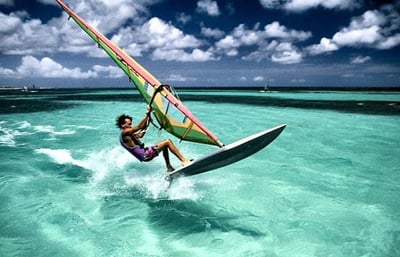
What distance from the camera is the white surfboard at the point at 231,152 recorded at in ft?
21.4

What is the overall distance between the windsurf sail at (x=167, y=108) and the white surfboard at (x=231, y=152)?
0.27 m

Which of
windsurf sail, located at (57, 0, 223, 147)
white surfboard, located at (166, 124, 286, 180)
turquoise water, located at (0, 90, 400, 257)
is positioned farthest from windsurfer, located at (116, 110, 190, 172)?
turquoise water, located at (0, 90, 400, 257)

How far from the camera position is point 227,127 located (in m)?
22.0

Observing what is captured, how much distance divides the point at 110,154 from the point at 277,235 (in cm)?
889

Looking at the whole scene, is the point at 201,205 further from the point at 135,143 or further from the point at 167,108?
the point at 167,108

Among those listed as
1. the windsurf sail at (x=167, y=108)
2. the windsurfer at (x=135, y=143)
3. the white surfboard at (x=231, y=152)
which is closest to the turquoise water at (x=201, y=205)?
the windsurf sail at (x=167, y=108)

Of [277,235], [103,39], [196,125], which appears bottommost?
[277,235]

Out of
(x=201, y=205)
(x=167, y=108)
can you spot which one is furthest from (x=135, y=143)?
(x=201, y=205)

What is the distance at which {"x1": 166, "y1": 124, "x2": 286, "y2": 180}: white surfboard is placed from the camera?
6508 mm

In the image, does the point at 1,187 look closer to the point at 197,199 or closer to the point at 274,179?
the point at 197,199

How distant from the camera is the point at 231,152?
6.64 metres

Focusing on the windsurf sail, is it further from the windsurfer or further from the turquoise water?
the turquoise water

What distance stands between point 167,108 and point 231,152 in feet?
6.21

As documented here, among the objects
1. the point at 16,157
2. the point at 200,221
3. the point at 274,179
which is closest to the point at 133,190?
the point at 200,221
